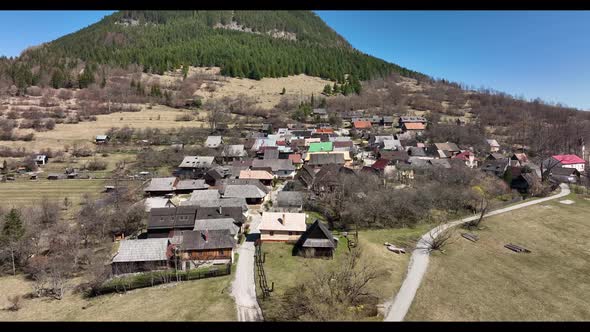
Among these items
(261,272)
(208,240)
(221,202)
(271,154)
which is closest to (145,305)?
(208,240)

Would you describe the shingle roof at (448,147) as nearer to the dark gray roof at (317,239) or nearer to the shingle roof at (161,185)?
the dark gray roof at (317,239)

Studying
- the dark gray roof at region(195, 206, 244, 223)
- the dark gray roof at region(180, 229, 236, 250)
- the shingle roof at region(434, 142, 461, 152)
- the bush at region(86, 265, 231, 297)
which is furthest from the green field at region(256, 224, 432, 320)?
the shingle roof at region(434, 142, 461, 152)

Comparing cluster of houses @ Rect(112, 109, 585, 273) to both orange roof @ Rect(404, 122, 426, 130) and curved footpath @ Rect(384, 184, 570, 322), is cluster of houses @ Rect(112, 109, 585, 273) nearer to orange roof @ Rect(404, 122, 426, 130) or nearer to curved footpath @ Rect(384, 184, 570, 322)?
orange roof @ Rect(404, 122, 426, 130)

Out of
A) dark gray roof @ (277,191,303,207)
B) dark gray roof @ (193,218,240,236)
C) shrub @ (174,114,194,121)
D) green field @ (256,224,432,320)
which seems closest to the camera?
green field @ (256,224,432,320)

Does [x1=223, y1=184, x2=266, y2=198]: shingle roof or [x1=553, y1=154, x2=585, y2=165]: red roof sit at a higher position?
[x1=553, y1=154, x2=585, y2=165]: red roof

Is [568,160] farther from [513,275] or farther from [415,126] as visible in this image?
[513,275]

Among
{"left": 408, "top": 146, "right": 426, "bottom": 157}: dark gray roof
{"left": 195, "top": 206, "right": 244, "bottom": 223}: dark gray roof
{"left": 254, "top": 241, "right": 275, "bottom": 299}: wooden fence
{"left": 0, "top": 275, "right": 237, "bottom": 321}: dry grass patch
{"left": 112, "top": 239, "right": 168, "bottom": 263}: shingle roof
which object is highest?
{"left": 408, "top": 146, "right": 426, "bottom": 157}: dark gray roof
